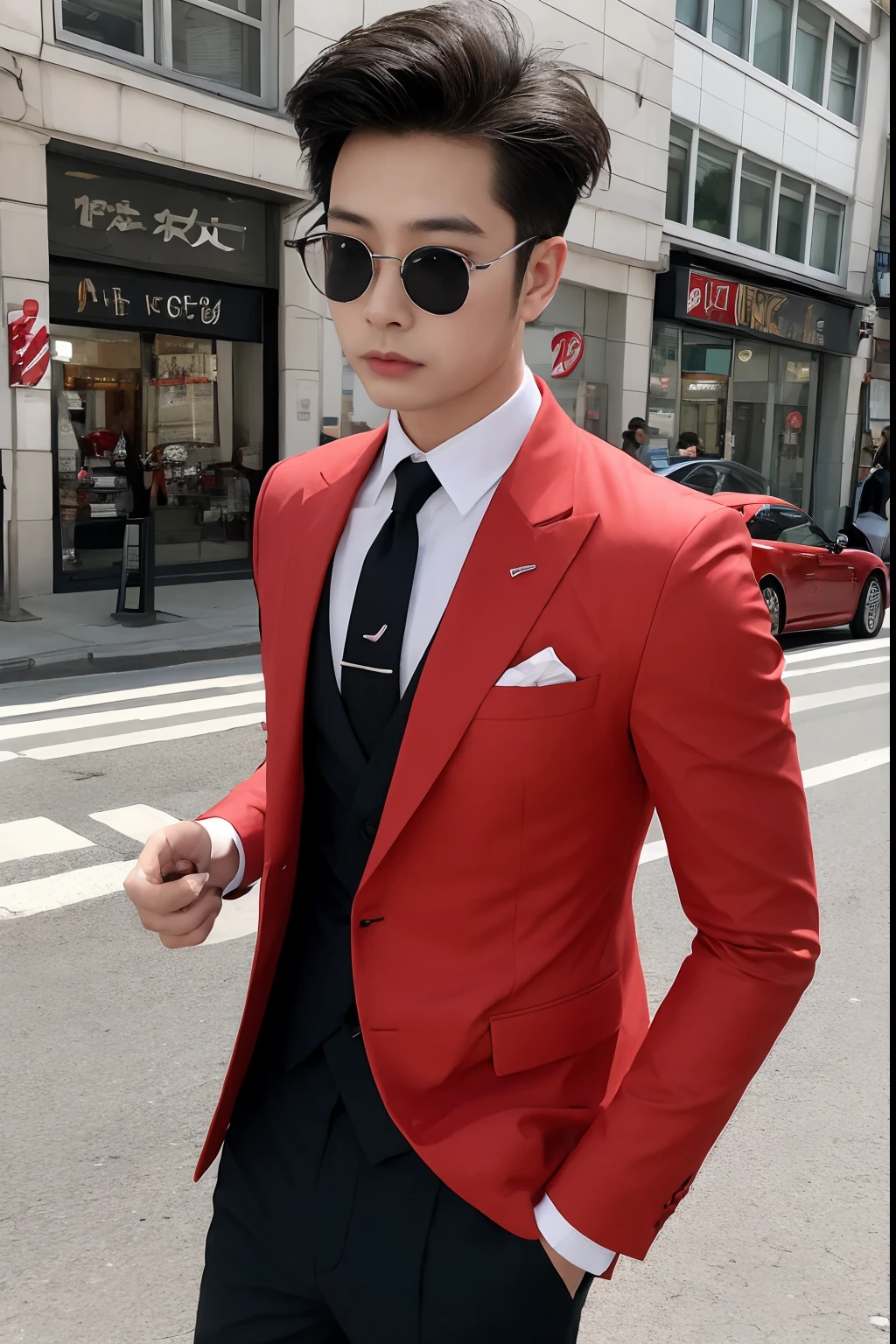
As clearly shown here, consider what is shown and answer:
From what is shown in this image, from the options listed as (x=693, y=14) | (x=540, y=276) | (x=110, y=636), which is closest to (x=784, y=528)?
(x=110, y=636)

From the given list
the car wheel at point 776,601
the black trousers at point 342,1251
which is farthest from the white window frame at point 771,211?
the black trousers at point 342,1251

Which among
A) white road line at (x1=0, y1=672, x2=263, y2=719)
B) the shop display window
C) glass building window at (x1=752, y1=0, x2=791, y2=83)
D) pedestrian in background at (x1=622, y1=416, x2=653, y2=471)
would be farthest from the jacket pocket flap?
glass building window at (x1=752, y1=0, x2=791, y2=83)

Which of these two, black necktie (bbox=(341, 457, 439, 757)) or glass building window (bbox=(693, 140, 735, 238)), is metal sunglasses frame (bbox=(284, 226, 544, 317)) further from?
glass building window (bbox=(693, 140, 735, 238))

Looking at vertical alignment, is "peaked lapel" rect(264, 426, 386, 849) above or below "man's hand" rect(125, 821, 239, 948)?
above

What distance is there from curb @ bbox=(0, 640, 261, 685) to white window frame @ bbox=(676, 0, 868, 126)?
54.7 ft

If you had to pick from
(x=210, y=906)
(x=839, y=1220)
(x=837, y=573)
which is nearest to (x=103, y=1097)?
(x=839, y=1220)

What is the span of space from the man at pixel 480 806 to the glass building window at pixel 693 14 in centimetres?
2340

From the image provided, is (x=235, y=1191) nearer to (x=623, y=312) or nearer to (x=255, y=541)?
(x=255, y=541)

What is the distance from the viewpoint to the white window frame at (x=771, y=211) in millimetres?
22984

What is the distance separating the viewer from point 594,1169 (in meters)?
1.39

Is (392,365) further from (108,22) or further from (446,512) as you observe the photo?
(108,22)

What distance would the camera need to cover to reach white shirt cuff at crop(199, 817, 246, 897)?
174 cm

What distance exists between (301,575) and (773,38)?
2673cm

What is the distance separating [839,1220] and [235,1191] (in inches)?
88.6
